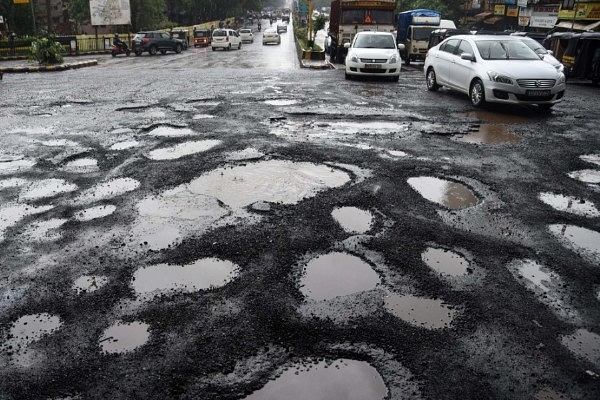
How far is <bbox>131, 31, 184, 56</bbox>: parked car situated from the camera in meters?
35.9

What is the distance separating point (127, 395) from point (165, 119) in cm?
833

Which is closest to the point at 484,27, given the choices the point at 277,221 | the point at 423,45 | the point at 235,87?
the point at 423,45

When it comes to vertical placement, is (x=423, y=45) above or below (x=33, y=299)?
above

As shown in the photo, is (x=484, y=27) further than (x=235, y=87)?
Yes

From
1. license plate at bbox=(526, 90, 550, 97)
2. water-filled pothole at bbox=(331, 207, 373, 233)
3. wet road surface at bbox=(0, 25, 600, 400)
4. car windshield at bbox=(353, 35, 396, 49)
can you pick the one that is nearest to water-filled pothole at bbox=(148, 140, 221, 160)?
wet road surface at bbox=(0, 25, 600, 400)

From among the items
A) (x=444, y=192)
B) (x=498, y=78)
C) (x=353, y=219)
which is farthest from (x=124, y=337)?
(x=498, y=78)

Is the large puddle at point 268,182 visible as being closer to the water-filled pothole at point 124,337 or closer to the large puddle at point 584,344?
the water-filled pothole at point 124,337

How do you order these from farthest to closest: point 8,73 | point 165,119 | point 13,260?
1. point 8,73
2. point 165,119
3. point 13,260

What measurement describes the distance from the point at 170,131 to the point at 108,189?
3244 millimetres

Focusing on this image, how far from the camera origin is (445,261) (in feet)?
14.8

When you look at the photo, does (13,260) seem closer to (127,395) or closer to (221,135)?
(127,395)

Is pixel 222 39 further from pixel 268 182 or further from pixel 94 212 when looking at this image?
pixel 94 212

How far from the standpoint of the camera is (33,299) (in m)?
3.92

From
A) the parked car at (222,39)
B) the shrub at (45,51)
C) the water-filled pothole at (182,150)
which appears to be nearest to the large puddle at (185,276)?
the water-filled pothole at (182,150)
